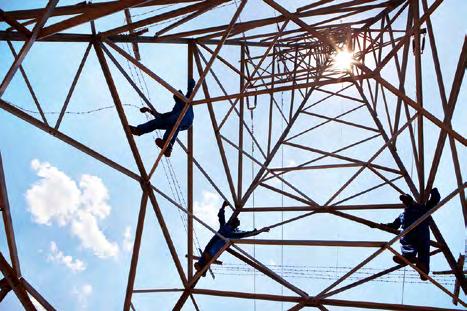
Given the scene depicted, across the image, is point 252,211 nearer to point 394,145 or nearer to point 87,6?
point 394,145

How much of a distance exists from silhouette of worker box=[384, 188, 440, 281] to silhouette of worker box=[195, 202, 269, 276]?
2738mm

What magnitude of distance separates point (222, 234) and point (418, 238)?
12.5ft

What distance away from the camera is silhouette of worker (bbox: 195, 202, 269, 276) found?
8.18 meters

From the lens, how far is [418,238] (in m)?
7.79

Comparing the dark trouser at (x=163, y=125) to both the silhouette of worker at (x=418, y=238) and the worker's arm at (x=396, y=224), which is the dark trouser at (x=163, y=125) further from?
the worker's arm at (x=396, y=224)

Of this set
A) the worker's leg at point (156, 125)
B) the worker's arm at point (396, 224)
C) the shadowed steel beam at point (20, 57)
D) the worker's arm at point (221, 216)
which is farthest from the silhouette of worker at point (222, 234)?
the shadowed steel beam at point (20, 57)

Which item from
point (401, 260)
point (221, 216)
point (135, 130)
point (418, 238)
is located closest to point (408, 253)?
point (418, 238)

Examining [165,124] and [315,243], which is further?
[165,124]

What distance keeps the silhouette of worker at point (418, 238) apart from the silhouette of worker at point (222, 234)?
274cm

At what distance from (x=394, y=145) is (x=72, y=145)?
24.3 ft

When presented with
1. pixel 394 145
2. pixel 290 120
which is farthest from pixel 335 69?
pixel 394 145

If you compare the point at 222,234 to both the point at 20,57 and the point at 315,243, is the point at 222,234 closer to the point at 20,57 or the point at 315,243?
the point at 315,243

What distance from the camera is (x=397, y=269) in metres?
7.79

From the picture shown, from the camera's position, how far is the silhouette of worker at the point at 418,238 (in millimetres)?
7598
